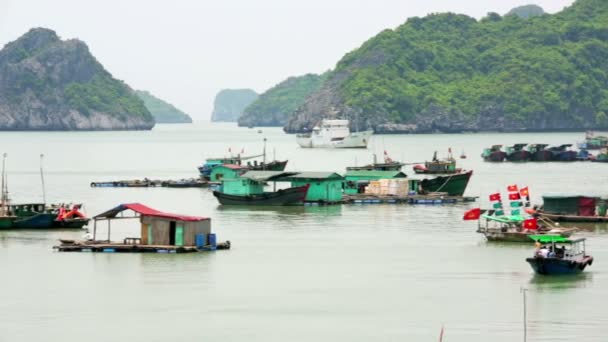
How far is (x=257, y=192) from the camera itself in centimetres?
8269

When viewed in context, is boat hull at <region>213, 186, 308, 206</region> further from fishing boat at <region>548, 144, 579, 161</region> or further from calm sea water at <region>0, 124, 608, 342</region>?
fishing boat at <region>548, 144, 579, 161</region>

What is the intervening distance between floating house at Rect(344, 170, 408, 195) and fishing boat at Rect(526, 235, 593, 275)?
37.8 metres

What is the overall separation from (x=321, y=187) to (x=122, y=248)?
94.2ft

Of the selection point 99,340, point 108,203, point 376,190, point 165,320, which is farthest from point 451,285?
point 108,203

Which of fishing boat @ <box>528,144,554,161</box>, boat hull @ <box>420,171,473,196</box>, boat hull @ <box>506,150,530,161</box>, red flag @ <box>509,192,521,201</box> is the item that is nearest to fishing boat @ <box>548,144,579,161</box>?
fishing boat @ <box>528,144,554,161</box>

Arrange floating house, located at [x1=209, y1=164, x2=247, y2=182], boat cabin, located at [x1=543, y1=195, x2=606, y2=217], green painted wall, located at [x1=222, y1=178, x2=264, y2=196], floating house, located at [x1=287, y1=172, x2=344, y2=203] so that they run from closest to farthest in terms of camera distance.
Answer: boat cabin, located at [x1=543, y1=195, x2=606, y2=217] < floating house, located at [x1=287, y1=172, x2=344, y2=203] < green painted wall, located at [x1=222, y1=178, x2=264, y2=196] < floating house, located at [x1=209, y1=164, x2=247, y2=182]

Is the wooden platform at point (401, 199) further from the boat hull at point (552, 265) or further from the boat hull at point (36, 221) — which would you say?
the boat hull at point (552, 265)

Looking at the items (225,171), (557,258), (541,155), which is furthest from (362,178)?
(541,155)

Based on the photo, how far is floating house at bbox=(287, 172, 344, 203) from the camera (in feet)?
268

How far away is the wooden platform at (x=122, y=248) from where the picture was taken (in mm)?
54312

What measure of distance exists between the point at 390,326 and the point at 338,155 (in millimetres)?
146327

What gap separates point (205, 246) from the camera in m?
55.5

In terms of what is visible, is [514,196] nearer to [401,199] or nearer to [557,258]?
[557,258]

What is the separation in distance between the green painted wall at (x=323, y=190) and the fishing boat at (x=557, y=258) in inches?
1280
